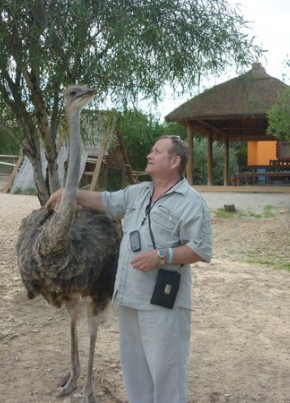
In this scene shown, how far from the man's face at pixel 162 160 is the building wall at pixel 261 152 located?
73.6ft

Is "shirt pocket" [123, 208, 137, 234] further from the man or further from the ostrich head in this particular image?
the ostrich head

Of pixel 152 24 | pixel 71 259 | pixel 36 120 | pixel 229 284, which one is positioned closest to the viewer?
pixel 71 259

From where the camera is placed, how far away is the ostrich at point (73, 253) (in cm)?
330

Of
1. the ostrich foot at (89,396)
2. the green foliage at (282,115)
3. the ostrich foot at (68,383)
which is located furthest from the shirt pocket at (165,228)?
the green foliage at (282,115)

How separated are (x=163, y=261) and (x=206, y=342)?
91.9 inches

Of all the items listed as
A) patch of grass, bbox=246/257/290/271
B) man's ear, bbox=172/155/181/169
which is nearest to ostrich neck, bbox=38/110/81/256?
man's ear, bbox=172/155/181/169

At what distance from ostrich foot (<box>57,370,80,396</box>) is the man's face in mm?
1725

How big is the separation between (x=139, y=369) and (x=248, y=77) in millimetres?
3634

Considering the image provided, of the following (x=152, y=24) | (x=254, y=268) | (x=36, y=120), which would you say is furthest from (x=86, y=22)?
(x=254, y=268)

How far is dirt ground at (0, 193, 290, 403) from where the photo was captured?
390cm

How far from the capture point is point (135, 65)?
5.11 m

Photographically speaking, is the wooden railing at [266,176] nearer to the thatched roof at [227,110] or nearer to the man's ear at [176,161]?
the thatched roof at [227,110]

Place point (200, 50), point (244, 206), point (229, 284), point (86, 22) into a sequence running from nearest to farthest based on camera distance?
point (86, 22), point (200, 50), point (229, 284), point (244, 206)

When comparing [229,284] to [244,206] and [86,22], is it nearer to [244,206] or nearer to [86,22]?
[86,22]
